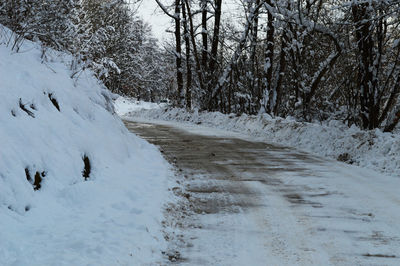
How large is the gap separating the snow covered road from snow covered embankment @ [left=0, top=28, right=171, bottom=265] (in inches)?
18.4

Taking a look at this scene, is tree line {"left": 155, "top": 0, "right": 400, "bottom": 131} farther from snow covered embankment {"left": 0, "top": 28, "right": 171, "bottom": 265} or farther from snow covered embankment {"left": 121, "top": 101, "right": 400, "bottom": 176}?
snow covered embankment {"left": 0, "top": 28, "right": 171, "bottom": 265}

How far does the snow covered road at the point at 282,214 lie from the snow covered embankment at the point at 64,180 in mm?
466

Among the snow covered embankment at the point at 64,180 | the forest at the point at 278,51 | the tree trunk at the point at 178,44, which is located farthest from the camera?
the tree trunk at the point at 178,44

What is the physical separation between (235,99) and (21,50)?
17189 mm

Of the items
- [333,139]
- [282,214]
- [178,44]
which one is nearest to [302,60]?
[333,139]

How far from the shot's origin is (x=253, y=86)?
20609 millimetres

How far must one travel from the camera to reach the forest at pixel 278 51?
10.0m

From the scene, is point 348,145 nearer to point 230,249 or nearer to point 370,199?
point 370,199

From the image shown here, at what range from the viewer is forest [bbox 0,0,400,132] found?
32.9ft

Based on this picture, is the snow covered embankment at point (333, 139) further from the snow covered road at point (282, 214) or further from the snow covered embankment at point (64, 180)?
the snow covered embankment at point (64, 180)

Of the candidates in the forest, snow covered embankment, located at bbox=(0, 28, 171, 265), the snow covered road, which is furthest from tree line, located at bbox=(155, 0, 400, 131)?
snow covered embankment, located at bbox=(0, 28, 171, 265)

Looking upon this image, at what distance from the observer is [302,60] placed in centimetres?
1603

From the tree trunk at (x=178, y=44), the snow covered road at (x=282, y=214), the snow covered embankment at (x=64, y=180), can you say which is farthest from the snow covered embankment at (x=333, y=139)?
the tree trunk at (x=178, y=44)

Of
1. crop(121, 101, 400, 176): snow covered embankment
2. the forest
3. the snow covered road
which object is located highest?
the forest
